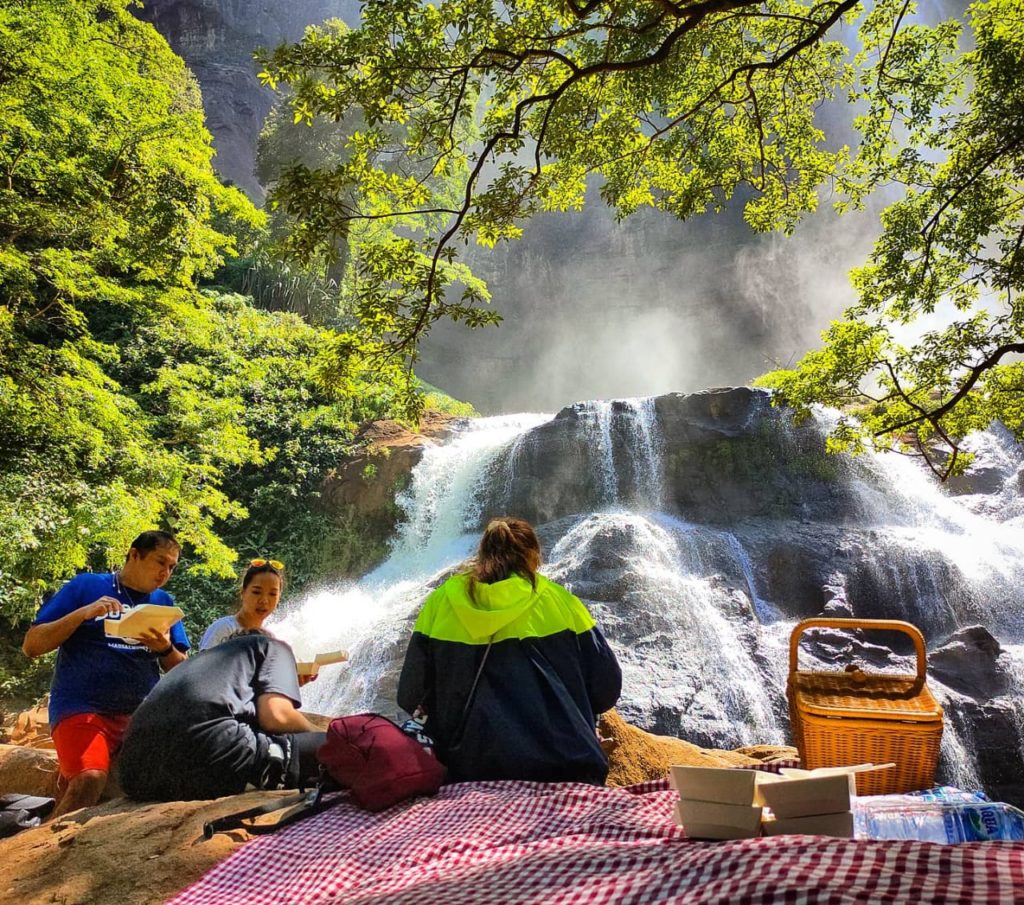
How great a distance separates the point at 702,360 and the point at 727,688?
24871mm

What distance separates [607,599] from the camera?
32.2 feet

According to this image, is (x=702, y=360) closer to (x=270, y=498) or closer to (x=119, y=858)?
(x=270, y=498)

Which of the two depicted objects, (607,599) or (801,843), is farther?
(607,599)

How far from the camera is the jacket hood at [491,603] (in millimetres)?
2564

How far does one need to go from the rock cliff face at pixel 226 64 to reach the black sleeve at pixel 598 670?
3437 centimetres

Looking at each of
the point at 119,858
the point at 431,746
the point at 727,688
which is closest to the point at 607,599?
the point at 727,688

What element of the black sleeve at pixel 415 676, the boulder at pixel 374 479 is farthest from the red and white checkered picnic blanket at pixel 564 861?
the boulder at pixel 374 479

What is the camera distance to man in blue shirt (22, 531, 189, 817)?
3307 mm

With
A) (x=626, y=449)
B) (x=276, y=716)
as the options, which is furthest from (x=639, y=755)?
(x=626, y=449)

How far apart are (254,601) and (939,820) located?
3.25m

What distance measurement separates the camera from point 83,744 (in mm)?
3338

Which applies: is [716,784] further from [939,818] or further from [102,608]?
[102,608]

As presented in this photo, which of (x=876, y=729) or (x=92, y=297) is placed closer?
(x=876, y=729)

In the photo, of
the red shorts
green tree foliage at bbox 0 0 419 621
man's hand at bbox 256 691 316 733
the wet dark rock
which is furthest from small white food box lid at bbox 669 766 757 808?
the wet dark rock
